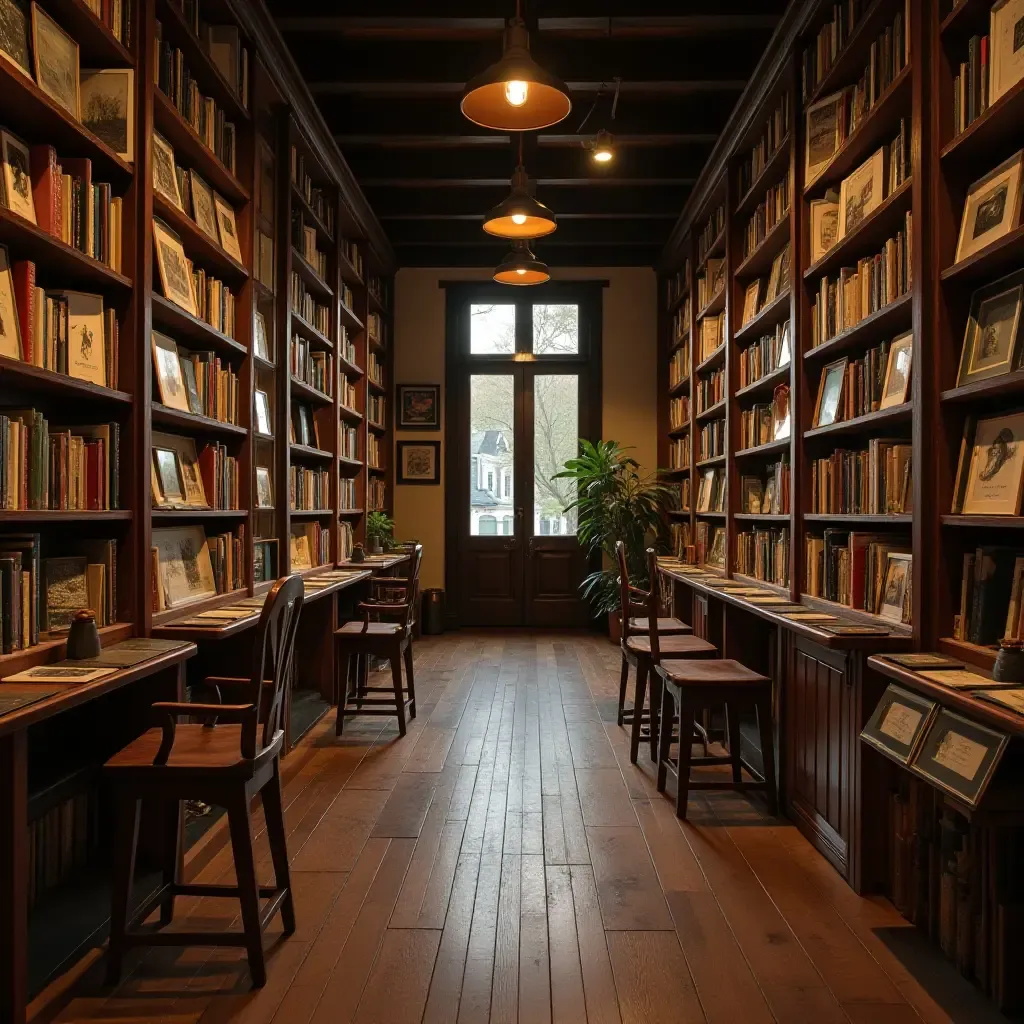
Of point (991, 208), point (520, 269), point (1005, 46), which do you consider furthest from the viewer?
point (520, 269)

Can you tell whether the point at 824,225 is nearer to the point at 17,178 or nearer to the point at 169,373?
the point at 169,373

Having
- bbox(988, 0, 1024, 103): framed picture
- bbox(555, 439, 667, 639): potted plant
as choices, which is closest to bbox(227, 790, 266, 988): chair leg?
bbox(988, 0, 1024, 103): framed picture

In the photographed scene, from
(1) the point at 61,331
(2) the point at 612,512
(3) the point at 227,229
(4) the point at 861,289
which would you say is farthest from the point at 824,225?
(2) the point at 612,512

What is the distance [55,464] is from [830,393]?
9.94 ft

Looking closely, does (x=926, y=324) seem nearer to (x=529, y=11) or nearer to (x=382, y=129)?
(x=529, y=11)

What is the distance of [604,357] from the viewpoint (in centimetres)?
898

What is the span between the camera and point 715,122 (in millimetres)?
5895

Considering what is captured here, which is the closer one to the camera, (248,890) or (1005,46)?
(248,890)

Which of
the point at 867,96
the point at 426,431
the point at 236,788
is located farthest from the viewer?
the point at 426,431

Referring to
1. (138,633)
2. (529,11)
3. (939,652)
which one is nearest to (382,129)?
(529,11)

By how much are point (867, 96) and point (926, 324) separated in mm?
1206

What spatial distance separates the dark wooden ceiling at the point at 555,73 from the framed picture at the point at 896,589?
3072 mm

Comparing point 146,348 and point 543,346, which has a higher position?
point 543,346

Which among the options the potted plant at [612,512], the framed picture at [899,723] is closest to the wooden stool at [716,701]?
the framed picture at [899,723]
